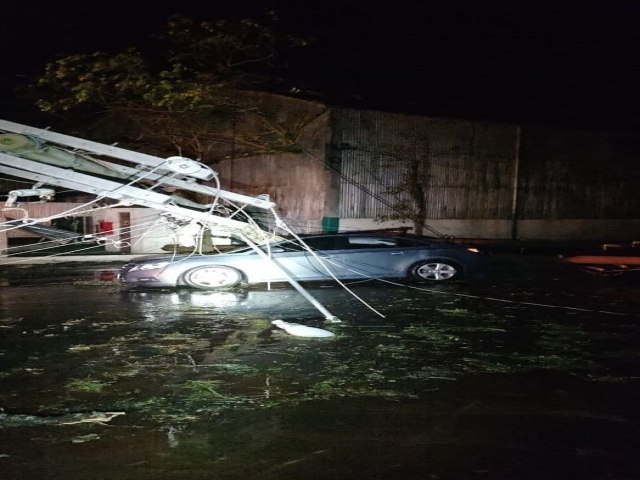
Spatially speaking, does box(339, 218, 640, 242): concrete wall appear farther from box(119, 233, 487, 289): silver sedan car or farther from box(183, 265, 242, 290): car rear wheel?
box(183, 265, 242, 290): car rear wheel

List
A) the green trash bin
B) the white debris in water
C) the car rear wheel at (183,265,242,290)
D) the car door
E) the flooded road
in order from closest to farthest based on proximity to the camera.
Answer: the flooded road
the white debris in water
the car rear wheel at (183,265,242,290)
the car door
the green trash bin

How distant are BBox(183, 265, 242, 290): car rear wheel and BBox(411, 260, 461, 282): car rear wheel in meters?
3.88

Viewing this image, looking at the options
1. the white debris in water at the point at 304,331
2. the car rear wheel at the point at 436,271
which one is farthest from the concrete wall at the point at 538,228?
the white debris in water at the point at 304,331

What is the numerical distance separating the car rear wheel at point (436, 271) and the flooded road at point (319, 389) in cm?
180

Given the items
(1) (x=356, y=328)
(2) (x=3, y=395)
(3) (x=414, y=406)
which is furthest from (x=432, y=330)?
(2) (x=3, y=395)

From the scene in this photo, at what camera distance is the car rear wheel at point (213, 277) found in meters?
11.7

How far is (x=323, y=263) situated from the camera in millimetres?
11727

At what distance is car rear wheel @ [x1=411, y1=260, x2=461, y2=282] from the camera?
12.5 m

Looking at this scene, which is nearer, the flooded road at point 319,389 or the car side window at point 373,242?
the flooded road at point 319,389

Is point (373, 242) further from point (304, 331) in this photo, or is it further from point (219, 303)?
point (304, 331)

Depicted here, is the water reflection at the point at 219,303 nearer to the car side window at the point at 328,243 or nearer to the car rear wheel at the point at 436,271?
the car side window at the point at 328,243

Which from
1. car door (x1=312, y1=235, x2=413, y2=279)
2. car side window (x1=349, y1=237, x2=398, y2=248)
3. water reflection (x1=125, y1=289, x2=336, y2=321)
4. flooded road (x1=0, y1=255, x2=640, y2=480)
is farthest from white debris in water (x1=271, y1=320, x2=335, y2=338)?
car side window (x1=349, y1=237, x2=398, y2=248)

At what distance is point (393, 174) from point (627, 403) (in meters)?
15.2

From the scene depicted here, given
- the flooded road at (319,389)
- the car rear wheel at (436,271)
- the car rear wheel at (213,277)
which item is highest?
the car rear wheel at (436,271)
